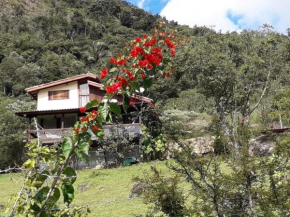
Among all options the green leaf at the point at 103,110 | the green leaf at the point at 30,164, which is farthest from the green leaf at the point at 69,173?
the green leaf at the point at 103,110

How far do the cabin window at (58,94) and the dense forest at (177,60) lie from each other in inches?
133

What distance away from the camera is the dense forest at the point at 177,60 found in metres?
16.2

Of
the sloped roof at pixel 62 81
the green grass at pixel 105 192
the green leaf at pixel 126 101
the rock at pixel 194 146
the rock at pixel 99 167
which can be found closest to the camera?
the green leaf at pixel 126 101

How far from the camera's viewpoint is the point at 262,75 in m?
22.5

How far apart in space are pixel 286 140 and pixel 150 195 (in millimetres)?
1662

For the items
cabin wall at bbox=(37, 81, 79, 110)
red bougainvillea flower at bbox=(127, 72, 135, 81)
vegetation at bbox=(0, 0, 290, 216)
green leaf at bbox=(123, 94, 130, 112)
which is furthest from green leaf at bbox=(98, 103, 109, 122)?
cabin wall at bbox=(37, 81, 79, 110)

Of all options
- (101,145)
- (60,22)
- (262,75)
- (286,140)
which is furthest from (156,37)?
(60,22)

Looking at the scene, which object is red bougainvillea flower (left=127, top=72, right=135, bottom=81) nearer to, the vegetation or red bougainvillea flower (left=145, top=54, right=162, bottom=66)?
the vegetation

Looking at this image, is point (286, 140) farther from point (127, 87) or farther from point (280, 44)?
point (280, 44)

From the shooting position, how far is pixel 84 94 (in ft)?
75.0

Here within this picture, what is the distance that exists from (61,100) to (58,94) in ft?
1.68

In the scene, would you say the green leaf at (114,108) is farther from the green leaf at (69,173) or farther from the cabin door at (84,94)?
the cabin door at (84,94)

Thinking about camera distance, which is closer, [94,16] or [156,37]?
[156,37]

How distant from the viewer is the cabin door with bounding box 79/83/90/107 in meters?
22.8
